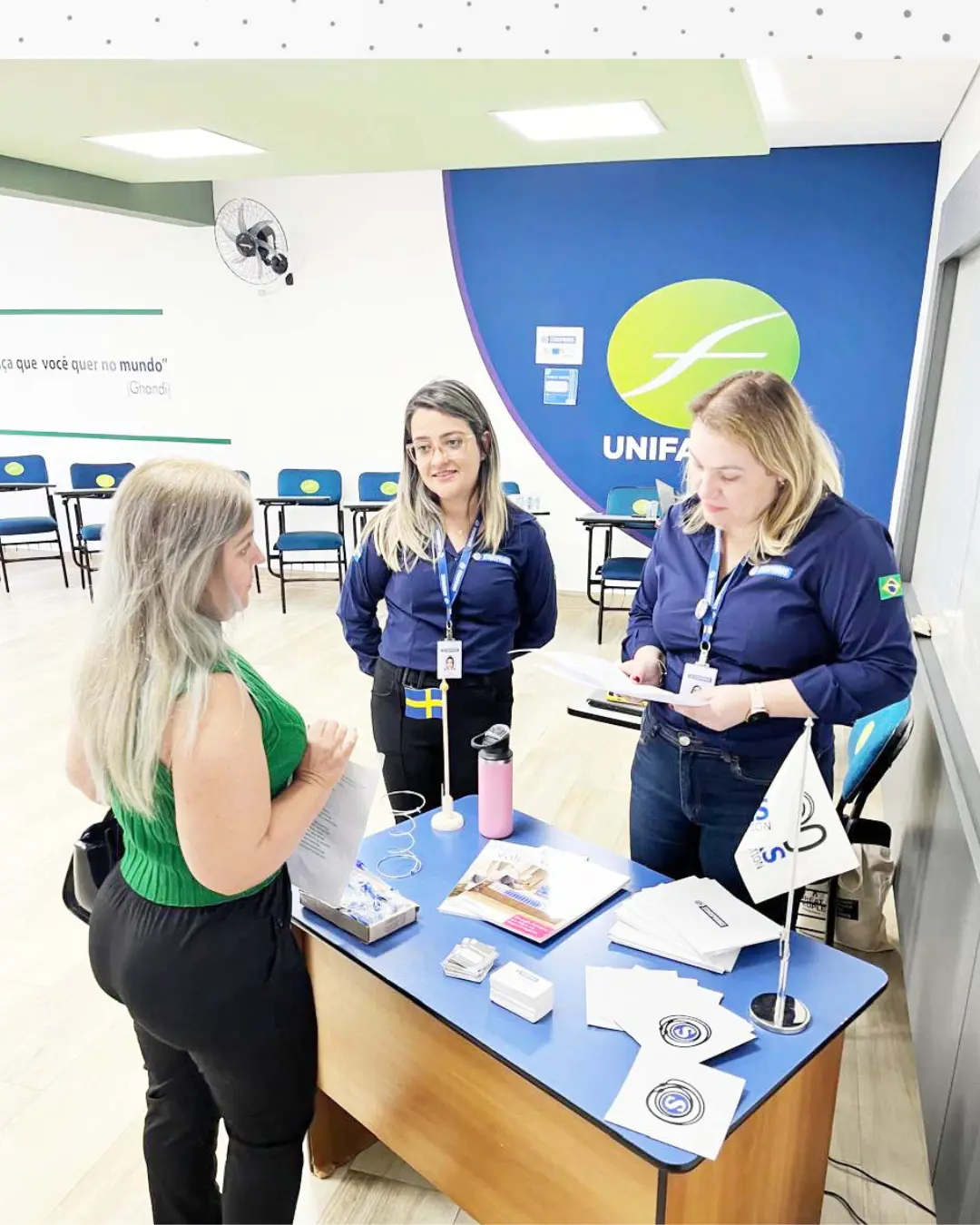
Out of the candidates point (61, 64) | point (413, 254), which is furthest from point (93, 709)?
point (413, 254)

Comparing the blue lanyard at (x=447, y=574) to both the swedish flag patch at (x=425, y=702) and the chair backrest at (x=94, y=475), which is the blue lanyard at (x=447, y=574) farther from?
the chair backrest at (x=94, y=475)

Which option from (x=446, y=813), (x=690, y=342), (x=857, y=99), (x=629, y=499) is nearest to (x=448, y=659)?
(x=446, y=813)

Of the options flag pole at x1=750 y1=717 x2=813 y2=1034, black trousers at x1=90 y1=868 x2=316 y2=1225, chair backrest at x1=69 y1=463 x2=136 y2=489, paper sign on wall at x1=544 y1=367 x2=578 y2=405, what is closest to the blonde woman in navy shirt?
flag pole at x1=750 y1=717 x2=813 y2=1034

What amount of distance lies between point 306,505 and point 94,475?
5.79 ft

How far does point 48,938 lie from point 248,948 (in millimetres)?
1877

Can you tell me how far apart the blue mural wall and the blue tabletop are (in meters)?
4.91

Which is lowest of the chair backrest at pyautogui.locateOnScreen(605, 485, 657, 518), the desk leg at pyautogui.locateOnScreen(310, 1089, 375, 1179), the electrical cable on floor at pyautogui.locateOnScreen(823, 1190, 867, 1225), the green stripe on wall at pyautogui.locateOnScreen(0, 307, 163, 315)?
the electrical cable on floor at pyautogui.locateOnScreen(823, 1190, 867, 1225)

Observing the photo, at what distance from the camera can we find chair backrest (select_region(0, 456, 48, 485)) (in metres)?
7.24

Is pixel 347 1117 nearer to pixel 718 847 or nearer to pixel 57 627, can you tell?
pixel 718 847

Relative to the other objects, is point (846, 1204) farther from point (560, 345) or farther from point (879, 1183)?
point (560, 345)

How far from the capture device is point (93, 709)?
1.25 meters

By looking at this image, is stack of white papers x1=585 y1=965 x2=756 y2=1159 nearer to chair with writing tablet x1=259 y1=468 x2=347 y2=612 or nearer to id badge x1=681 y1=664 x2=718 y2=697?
id badge x1=681 y1=664 x2=718 y2=697

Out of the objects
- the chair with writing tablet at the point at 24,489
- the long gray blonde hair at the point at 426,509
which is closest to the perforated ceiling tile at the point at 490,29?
the long gray blonde hair at the point at 426,509

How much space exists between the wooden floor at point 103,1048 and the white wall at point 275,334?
3.03m
